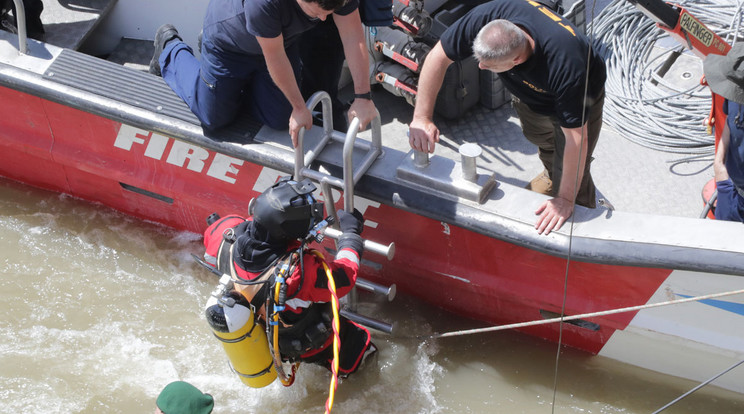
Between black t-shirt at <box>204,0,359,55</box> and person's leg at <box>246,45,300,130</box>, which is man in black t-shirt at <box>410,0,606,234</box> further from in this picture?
person's leg at <box>246,45,300,130</box>

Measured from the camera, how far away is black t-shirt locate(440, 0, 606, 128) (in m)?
3.06

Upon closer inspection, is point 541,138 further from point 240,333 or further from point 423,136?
point 240,333

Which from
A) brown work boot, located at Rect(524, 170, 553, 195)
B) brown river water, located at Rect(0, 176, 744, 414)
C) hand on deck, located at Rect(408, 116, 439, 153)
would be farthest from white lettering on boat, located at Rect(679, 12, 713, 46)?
brown river water, located at Rect(0, 176, 744, 414)

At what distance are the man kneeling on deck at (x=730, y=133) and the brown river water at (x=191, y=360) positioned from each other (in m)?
0.87

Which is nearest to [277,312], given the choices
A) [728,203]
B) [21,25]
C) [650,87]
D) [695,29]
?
[728,203]

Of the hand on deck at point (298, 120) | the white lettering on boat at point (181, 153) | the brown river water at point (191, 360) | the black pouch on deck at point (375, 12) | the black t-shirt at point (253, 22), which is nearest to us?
the black t-shirt at point (253, 22)

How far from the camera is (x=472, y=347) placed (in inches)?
155

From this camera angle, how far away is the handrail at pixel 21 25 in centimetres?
390

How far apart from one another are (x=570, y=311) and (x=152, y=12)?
3.07 meters

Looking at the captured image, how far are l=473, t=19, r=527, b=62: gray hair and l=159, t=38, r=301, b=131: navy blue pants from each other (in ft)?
3.25

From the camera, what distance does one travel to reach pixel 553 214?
3.20 m

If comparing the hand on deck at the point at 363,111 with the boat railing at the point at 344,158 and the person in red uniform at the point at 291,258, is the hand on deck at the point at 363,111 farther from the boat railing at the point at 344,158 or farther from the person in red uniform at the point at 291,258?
the person in red uniform at the point at 291,258

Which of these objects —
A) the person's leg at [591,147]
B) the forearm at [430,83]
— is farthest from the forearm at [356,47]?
the person's leg at [591,147]

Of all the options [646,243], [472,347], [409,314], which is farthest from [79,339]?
[646,243]
